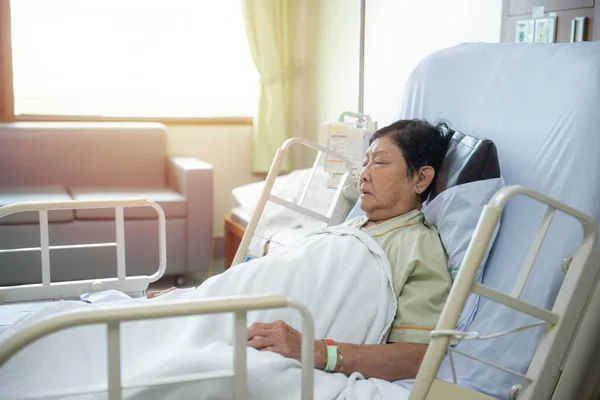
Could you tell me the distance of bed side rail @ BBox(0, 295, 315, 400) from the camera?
2.90ft

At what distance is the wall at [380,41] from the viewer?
276 cm

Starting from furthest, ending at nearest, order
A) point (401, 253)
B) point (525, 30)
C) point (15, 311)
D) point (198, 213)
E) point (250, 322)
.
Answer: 1. point (198, 213)
2. point (525, 30)
3. point (15, 311)
4. point (401, 253)
5. point (250, 322)

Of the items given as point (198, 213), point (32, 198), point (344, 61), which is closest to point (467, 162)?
point (198, 213)

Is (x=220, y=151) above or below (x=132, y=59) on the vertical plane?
below

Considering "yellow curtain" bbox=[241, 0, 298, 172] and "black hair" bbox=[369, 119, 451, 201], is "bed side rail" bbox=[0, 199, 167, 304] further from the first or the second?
"yellow curtain" bbox=[241, 0, 298, 172]

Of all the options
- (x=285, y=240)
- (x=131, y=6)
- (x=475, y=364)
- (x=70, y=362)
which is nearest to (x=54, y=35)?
(x=131, y=6)

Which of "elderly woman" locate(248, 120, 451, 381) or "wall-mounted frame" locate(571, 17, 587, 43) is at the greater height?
"wall-mounted frame" locate(571, 17, 587, 43)

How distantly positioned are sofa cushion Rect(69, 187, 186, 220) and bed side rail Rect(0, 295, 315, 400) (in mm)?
2537

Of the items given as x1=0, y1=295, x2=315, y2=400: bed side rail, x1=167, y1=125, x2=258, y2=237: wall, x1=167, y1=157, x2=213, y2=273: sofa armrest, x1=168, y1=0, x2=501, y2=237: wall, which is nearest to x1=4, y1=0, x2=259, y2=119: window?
x1=167, y1=125, x2=258, y2=237: wall

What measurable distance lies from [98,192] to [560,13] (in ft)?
8.42

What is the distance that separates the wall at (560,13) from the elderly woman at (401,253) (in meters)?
0.61

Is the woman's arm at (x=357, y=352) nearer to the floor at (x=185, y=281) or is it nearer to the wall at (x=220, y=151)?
the floor at (x=185, y=281)

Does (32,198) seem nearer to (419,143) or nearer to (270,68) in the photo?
(270,68)

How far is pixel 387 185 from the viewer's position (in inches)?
67.7
